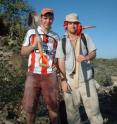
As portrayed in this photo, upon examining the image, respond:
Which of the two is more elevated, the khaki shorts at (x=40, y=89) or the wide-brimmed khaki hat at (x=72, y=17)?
the wide-brimmed khaki hat at (x=72, y=17)

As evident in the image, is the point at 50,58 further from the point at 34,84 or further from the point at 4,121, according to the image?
the point at 4,121

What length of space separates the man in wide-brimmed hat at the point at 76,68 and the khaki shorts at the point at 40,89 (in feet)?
0.65

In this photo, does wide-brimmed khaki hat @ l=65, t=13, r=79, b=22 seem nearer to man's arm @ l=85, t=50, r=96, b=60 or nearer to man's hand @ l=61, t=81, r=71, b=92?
man's arm @ l=85, t=50, r=96, b=60

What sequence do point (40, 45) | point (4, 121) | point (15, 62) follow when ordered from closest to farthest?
1. point (40, 45)
2. point (4, 121)
3. point (15, 62)

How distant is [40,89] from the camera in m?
7.10

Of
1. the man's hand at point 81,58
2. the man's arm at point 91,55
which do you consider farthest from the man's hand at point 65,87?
the man's arm at point 91,55

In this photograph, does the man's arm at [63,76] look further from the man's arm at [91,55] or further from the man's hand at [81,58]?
the man's arm at [91,55]

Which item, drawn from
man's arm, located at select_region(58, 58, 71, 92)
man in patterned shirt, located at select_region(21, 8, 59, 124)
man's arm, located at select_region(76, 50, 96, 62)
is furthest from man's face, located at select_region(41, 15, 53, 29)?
man's arm, located at select_region(76, 50, 96, 62)

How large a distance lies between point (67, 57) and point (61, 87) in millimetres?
654

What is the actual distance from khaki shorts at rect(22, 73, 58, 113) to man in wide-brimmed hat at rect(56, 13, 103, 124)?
0.20 metres

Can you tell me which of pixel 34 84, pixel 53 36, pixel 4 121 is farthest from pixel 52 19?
pixel 4 121

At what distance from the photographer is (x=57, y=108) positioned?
7.18 metres

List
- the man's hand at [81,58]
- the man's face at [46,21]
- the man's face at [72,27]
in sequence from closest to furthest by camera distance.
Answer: the man's hand at [81,58]
the man's face at [72,27]
the man's face at [46,21]

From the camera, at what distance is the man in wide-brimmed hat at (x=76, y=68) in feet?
22.6
